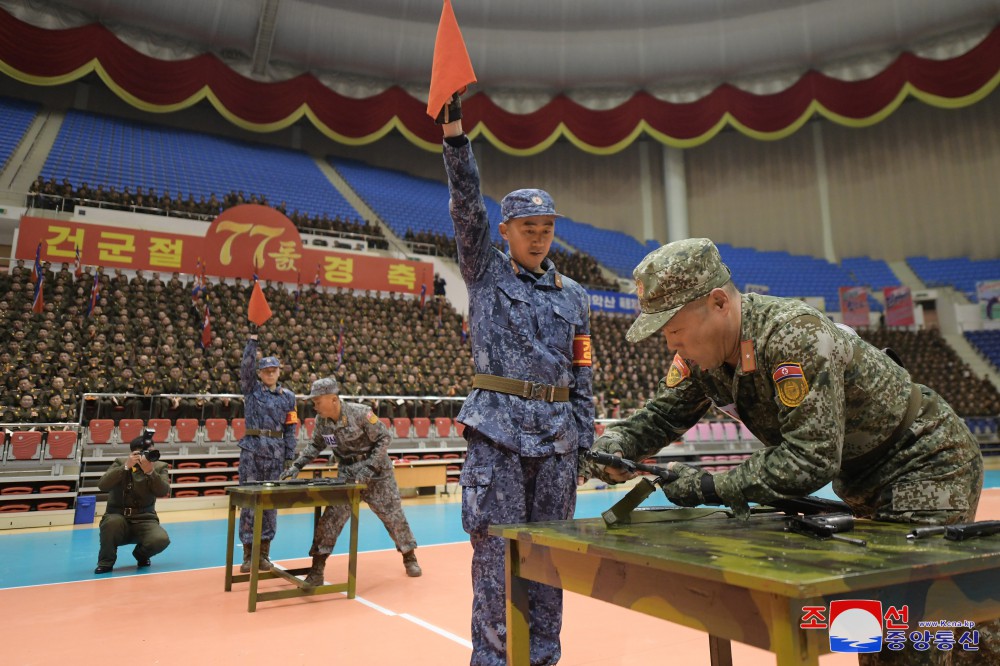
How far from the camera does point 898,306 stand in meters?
19.3

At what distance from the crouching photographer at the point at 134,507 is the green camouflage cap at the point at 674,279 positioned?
4624 millimetres

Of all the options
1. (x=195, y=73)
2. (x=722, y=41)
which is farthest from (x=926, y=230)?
(x=195, y=73)

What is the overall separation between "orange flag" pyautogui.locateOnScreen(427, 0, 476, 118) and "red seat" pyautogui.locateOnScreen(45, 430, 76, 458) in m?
7.86

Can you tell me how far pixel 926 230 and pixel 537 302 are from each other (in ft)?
82.3

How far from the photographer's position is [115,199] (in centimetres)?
1340

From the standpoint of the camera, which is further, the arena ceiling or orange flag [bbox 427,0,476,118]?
the arena ceiling

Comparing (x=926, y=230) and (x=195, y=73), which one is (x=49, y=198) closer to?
(x=195, y=73)

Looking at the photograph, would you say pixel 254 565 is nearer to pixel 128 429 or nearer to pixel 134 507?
pixel 134 507

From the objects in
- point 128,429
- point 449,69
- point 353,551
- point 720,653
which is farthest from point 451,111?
point 128,429

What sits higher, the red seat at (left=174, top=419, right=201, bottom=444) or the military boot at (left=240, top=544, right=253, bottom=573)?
the red seat at (left=174, top=419, right=201, bottom=444)

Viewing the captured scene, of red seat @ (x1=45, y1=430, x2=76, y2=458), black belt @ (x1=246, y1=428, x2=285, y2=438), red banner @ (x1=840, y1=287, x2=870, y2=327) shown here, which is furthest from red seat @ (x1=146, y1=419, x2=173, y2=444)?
red banner @ (x1=840, y1=287, x2=870, y2=327)

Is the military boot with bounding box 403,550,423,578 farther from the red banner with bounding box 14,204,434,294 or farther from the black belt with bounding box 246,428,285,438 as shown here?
the red banner with bounding box 14,204,434,294

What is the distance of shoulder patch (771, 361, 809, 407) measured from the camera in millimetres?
1350

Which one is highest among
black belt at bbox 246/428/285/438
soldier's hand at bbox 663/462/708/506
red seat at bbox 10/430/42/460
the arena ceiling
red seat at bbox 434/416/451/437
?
the arena ceiling
